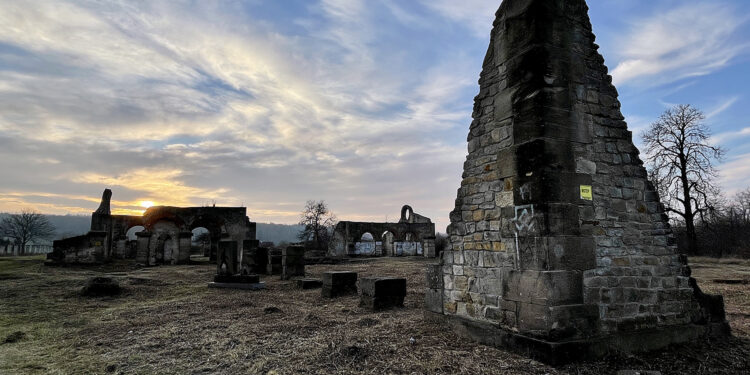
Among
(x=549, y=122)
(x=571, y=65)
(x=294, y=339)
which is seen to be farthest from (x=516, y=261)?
(x=294, y=339)

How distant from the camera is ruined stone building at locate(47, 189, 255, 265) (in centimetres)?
2097

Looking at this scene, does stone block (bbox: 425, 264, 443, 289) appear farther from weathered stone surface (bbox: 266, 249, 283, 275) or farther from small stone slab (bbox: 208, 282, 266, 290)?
weathered stone surface (bbox: 266, 249, 283, 275)

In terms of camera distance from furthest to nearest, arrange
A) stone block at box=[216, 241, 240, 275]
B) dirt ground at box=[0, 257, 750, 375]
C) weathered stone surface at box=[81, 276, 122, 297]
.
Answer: stone block at box=[216, 241, 240, 275]
weathered stone surface at box=[81, 276, 122, 297]
dirt ground at box=[0, 257, 750, 375]

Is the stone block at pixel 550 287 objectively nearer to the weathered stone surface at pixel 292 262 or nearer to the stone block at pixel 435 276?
the stone block at pixel 435 276

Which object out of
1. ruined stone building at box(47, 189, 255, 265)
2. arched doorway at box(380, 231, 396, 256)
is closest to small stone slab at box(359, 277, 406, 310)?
ruined stone building at box(47, 189, 255, 265)

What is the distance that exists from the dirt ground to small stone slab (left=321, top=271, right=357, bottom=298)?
588mm

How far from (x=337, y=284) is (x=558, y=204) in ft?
22.1

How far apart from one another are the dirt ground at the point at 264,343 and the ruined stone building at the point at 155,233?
43.1 ft

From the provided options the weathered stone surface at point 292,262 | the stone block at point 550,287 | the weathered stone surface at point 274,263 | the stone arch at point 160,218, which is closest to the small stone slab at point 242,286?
the weathered stone surface at point 292,262

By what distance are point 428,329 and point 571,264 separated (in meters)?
2.53

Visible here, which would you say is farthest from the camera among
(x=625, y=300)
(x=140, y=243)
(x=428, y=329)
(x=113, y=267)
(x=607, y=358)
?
(x=140, y=243)

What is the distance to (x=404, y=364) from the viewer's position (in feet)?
15.4

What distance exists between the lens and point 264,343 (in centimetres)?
570

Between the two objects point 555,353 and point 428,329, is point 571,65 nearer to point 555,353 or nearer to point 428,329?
point 555,353
